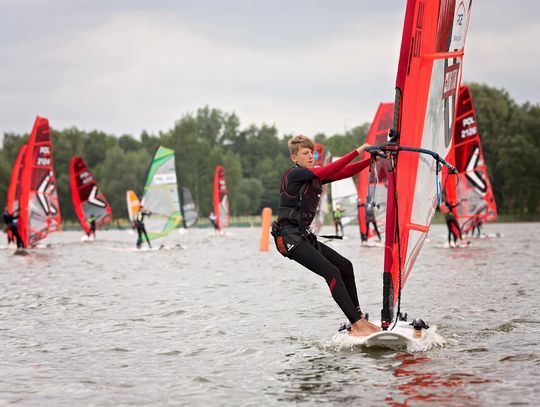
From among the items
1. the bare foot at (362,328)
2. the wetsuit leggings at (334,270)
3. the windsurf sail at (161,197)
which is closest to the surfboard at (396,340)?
the bare foot at (362,328)

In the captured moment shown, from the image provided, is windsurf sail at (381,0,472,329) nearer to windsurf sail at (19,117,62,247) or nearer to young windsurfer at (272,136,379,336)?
young windsurfer at (272,136,379,336)

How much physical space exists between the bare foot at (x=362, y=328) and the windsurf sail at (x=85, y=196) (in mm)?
35720

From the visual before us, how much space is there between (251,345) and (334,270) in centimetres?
115

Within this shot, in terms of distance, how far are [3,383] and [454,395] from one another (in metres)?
3.35

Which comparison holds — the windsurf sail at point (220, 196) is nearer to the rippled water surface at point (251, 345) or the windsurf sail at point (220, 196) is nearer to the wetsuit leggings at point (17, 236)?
the wetsuit leggings at point (17, 236)

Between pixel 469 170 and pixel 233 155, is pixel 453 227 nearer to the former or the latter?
pixel 469 170

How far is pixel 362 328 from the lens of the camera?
761 centimetres

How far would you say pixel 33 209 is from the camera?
31.0m

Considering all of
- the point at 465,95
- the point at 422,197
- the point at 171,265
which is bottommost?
the point at 171,265

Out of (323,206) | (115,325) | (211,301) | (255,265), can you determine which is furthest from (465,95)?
(115,325)

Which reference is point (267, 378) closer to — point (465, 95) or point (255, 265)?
point (255, 265)

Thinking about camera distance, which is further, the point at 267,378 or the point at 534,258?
the point at 534,258

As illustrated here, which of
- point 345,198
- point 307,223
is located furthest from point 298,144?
point 345,198

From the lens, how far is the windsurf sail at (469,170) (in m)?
29.0
